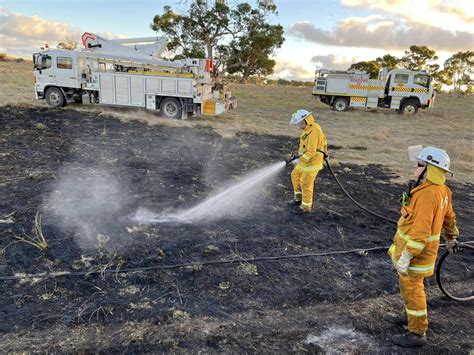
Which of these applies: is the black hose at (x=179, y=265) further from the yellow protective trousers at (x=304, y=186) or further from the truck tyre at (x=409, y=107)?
the truck tyre at (x=409, y=107)

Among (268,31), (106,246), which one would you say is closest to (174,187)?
(106,246)

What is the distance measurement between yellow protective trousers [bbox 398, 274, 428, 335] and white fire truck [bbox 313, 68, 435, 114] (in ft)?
66.0

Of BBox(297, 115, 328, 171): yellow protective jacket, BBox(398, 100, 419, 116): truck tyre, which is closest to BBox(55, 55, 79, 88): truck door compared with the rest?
BBox(297, 115, 328, 171): yellow protective jacket

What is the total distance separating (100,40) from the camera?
52.2 feet

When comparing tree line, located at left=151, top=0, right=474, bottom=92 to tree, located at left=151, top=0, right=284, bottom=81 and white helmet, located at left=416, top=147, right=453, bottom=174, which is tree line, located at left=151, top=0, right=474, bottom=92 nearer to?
tree, located at left=151, top=0, right=284, bottom=81

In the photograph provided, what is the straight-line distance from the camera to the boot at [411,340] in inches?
126

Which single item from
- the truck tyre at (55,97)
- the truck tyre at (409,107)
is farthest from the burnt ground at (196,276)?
the truck tyre at (409,107)

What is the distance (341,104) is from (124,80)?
13.1 meters

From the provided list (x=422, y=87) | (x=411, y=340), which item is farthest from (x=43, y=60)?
(x=422, y=87)

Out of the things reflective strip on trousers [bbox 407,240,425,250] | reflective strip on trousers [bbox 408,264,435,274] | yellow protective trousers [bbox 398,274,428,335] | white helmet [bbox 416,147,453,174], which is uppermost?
white helmet [bbox 416,147,453,174]

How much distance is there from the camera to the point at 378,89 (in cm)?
2144

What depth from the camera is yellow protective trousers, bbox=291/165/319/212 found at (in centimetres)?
590

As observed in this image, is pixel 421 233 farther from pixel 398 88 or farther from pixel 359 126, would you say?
pixel 398 88

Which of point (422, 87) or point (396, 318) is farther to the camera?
point (422, 87)
